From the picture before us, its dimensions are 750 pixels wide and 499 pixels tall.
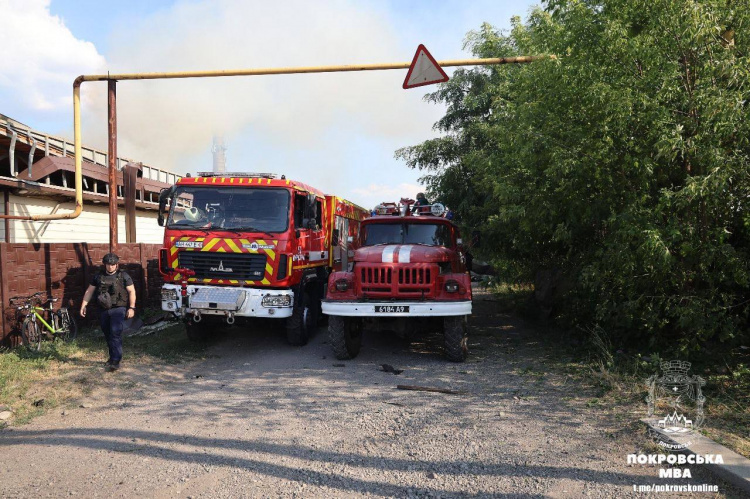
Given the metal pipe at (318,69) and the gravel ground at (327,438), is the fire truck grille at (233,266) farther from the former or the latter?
the metal pipe at (318,69)

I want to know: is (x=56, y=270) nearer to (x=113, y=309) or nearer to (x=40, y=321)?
(x=40, y=321)

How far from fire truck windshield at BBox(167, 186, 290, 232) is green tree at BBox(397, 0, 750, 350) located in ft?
11.8

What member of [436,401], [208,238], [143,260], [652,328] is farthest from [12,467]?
[143,260]

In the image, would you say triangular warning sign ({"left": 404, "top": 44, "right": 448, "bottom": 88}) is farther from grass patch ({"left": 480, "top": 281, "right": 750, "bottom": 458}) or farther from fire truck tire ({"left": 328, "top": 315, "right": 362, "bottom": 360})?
Answer: grass patch ({"left": 480, "top": 281, "right": 750, "bottom": 458})

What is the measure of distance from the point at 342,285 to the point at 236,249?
1828 mm

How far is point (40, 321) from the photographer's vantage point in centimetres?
834

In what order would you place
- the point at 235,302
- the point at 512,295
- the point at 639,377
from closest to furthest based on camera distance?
1. the point at 639,377
2. the point at 235,302
3. the point at 512,295

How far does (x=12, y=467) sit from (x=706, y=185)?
6.81 meters

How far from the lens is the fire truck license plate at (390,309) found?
289 inches

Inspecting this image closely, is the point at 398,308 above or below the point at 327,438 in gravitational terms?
above

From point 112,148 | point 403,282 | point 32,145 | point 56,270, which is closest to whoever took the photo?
point 403,282

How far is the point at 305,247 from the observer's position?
9227 millimetres

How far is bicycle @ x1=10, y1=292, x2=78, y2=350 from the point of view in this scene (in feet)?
25.9

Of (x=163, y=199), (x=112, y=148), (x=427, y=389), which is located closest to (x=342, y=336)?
(x=427, y=389)
